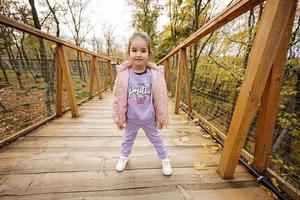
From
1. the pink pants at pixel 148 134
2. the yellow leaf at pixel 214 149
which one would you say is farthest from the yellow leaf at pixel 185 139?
→ the pink pants at pixel 148 134

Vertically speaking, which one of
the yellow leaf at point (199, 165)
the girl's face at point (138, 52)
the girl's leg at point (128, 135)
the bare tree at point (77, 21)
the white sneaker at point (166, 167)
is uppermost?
the bare tree at point (77, 21)

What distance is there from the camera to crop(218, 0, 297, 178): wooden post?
1.02 metres

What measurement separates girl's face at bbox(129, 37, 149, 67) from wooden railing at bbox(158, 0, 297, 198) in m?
0.72

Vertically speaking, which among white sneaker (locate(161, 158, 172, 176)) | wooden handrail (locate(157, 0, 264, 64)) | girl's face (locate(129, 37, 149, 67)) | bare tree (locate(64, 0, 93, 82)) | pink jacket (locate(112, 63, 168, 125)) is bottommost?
white sneaker (locate(161, 158, 172, 176))

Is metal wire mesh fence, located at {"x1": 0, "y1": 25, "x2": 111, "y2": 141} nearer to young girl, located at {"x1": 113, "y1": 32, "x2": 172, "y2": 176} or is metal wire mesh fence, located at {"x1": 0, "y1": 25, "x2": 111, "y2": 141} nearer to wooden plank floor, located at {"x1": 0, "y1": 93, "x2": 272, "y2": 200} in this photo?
wooden plank floor, located at {"x1": 0, "y1": 93, "x2": 272, "y2": 200}

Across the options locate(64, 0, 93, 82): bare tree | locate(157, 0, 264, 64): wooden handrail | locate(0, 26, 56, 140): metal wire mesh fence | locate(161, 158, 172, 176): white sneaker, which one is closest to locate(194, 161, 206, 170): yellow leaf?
locate(161, 158, 172, 176): white sneaker

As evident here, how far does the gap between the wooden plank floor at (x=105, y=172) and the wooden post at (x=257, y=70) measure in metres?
0.20

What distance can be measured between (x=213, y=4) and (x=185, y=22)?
81.6 inches

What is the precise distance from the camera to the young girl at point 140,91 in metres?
1.44

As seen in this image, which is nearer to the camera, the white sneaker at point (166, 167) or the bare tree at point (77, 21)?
the white sneaker at point (166, 167)

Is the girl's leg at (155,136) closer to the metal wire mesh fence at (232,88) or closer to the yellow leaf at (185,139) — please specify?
the yellow leaf at (185,139)

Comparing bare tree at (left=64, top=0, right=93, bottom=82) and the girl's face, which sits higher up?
bare tree at (left=64, top=0, right=93, bottom=82)

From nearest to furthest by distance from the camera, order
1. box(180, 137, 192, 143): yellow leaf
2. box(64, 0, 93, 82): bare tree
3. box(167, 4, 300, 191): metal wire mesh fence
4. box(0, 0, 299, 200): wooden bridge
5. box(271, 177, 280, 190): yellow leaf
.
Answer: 1. box(0, 0, 299, 200): wooden bridge
2. box(271, 177, 280, 190): yellow leaf
3. box(180, 137, 192, 143): yellow leaf
4. box(167, 4, 300, 191): metal wire mesh fence
5. box(64, 0, 93, 82): bare tree

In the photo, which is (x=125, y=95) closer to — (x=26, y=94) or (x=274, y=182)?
(x=274, y=182)
